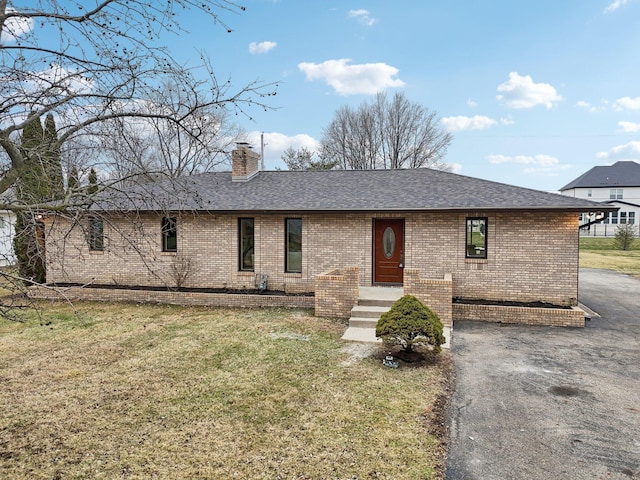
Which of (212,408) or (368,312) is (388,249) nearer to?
(368,312)

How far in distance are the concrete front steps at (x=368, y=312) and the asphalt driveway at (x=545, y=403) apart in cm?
173

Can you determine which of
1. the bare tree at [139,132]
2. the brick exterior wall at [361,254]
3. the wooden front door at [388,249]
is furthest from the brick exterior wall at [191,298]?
the bare tree at [139,132]

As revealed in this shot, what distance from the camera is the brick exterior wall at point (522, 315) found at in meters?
9.30

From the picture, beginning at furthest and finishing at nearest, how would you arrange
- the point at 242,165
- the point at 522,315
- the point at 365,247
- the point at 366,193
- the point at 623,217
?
the point at 623,217, the point at 242,165, the point at 366,193, the point at 365,247, the point at 522,315

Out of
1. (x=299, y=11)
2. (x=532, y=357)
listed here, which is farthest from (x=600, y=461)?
(x=299, y=11)

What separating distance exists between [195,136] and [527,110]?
23820 mm

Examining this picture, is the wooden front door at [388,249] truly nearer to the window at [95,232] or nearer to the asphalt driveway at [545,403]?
the asphalt driveway at [545,403]

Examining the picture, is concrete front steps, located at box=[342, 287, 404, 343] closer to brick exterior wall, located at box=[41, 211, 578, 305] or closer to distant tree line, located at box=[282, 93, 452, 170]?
brick exterior wall, located at box=[41, 211, 578, 305]

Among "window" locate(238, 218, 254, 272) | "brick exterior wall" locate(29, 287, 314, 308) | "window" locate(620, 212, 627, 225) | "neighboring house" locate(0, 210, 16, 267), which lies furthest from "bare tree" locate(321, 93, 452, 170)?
"neighboring house" locate(0, 210, 16, 267)

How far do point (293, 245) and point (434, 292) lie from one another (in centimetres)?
474

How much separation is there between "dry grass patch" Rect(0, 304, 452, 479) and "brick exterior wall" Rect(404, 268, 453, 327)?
7.00 feet

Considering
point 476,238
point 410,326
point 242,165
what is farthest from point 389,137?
point 410,326

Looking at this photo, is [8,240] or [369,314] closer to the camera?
[8,240]

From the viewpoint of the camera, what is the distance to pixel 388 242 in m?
11.7
